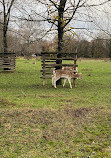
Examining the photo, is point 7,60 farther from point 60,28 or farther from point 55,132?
point 55,132

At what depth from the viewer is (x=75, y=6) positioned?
10.6 meters

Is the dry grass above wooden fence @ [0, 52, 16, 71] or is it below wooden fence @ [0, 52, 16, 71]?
below

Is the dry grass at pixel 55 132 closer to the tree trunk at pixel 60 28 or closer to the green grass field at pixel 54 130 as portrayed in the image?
the green grass field at pixel 54 130

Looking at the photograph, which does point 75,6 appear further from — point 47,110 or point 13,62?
point 13,62

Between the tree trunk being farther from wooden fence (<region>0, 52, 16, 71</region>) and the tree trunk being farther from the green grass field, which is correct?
wooden fence (<region>0, 52, 16, 71</region>)

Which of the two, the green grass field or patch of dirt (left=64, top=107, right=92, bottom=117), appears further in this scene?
patch of dirt (left=64, top=107, right=92, bottom=117)

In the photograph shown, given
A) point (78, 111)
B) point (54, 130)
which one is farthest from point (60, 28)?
point (54, 130)

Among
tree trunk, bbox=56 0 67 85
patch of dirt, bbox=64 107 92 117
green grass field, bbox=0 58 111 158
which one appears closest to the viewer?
green grass field, bbox=0 58 111 158

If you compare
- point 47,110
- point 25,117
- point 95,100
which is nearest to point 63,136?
point 25,117

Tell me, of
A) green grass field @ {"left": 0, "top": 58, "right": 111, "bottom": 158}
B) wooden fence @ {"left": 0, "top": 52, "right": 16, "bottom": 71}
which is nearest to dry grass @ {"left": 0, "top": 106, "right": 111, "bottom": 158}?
green grass field @ {"left": 0, "top": 58, "right": 111, "bottom": 158}

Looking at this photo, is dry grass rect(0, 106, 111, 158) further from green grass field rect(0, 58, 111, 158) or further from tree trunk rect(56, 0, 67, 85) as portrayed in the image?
tree trunk rect(56, 0, 67, 85)

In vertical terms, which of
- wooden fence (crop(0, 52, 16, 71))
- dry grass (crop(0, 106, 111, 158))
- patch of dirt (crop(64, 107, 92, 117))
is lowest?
dry grass (crop(0, 106, 111, 158))

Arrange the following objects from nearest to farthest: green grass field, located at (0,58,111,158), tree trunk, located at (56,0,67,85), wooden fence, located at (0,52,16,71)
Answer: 1. green grass field, located at (0,58,111,158)
2. tree trunk, located at (56,0,67,85)
3. wooden fence, located at (0,52,16,71)

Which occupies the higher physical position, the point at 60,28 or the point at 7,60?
the point at 60,28
